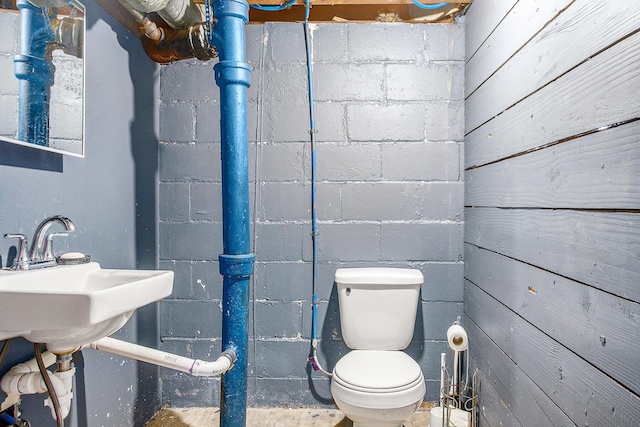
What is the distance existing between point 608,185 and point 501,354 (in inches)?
33.3

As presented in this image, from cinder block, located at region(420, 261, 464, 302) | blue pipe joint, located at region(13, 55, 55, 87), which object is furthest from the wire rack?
blue pipe joint, located at region(13, 55, 55, 87)

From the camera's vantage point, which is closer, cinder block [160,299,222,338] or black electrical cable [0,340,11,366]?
black electrical cable [0,340,11,366]

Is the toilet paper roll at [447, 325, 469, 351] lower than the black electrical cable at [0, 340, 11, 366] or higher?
lower

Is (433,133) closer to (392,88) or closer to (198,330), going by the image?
(392,88)

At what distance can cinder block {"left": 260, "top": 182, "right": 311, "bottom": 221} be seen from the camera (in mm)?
1933

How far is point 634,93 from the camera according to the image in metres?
0.77

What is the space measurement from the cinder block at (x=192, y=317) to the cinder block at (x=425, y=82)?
145 cm

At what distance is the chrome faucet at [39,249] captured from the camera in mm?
1071

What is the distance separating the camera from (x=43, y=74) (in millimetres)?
1200

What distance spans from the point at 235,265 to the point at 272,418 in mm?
873

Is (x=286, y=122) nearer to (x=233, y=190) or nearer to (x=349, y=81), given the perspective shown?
(x=349, y=81)

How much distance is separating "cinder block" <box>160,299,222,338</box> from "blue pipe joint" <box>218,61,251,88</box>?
1110 millimetres

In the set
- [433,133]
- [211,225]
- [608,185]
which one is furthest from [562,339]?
[211,225]

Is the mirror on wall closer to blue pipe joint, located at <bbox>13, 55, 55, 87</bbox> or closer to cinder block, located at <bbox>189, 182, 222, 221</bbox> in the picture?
blue pipe joint, located at <bbox>13, 55, 55, 87</bbox>
